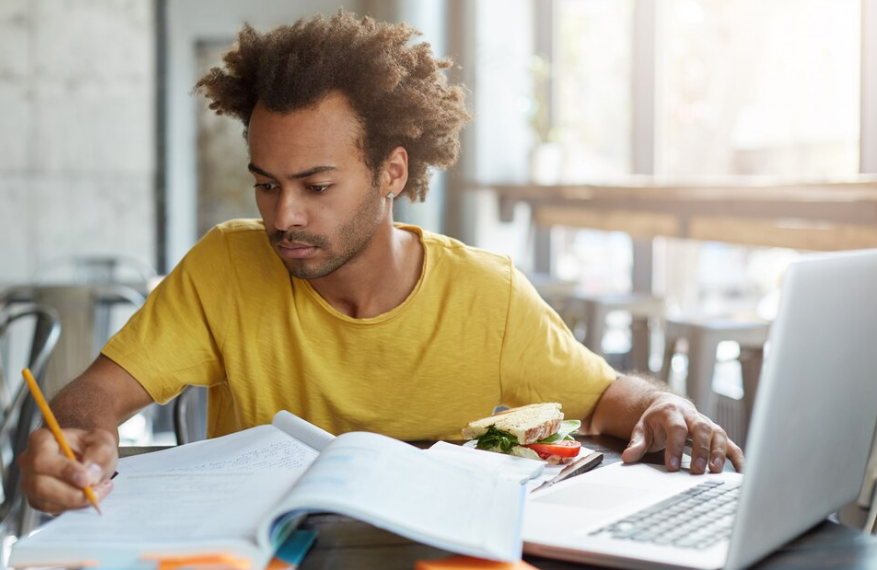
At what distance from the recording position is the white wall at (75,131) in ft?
17.0

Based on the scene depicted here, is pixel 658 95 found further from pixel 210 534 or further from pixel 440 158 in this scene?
pixel 210 534

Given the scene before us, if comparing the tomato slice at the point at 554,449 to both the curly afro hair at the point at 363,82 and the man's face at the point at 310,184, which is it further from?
the curly afro hair at the point at 363,82

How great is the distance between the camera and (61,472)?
1004 mm

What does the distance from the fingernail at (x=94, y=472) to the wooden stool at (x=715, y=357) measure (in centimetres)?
224

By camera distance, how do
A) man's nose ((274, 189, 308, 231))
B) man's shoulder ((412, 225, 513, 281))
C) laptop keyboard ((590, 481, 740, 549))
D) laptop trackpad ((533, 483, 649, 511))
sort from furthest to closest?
man's shoulder ((412, 225, 513, 281))
man's nose ((274, 189, 308, 231))
laptop trackpad ((533, 483, 649, 511))
laptop keyboard ((590, 481, 740, 549))

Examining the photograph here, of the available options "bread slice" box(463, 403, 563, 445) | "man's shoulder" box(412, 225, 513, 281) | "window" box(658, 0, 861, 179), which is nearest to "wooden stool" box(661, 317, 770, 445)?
"window" box(658, 0, 861, 179)

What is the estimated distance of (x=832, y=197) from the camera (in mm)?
3076

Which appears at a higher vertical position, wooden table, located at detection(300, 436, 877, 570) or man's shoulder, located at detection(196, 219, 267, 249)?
man's shoulder, located at detection(196, 219, 267, 249)

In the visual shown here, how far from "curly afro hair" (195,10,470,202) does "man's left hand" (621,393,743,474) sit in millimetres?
602

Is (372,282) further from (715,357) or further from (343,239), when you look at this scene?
(715,357)

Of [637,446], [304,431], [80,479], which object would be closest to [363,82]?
[304,431]

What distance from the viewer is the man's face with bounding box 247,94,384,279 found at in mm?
1448

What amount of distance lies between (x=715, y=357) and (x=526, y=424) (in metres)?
2.06

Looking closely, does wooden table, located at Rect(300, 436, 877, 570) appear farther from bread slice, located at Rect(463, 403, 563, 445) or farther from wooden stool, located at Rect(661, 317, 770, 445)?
wooden stool, located at Rect(661, 317, 770, 445)
